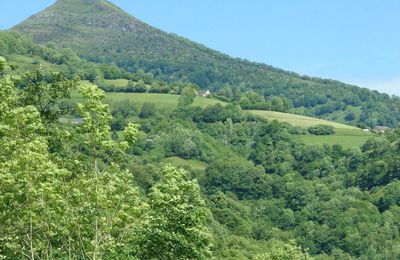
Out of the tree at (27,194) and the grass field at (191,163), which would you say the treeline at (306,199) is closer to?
the grass field at (191,163)

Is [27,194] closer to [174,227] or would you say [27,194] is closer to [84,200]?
[84,200]

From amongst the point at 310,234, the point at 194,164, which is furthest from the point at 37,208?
the point at 194,164

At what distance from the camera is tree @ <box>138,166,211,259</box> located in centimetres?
2512

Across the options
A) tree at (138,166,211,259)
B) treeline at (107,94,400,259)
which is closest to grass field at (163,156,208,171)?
treeline at (107,94,400,259)

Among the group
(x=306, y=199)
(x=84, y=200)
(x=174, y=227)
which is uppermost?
(x=84, y=200)

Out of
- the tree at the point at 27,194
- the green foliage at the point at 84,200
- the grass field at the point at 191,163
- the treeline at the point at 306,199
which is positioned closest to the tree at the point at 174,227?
the green foliage at the point at 84,200

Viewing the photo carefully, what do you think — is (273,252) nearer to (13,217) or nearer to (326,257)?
(13,217)

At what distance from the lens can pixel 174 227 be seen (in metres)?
25.4

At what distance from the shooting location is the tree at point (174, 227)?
25.1m

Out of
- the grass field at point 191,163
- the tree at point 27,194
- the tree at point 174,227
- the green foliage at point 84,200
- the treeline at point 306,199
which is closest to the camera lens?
the tree at point 27,194

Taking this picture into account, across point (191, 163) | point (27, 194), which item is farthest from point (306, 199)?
point (27, 194)

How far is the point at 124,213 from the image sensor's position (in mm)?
22688

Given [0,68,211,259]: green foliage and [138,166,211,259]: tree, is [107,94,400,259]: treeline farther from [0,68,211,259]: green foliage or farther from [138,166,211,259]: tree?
[0,68,211,259]: green foliage

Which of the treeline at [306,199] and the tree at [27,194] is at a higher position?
the tree at [27,194]
